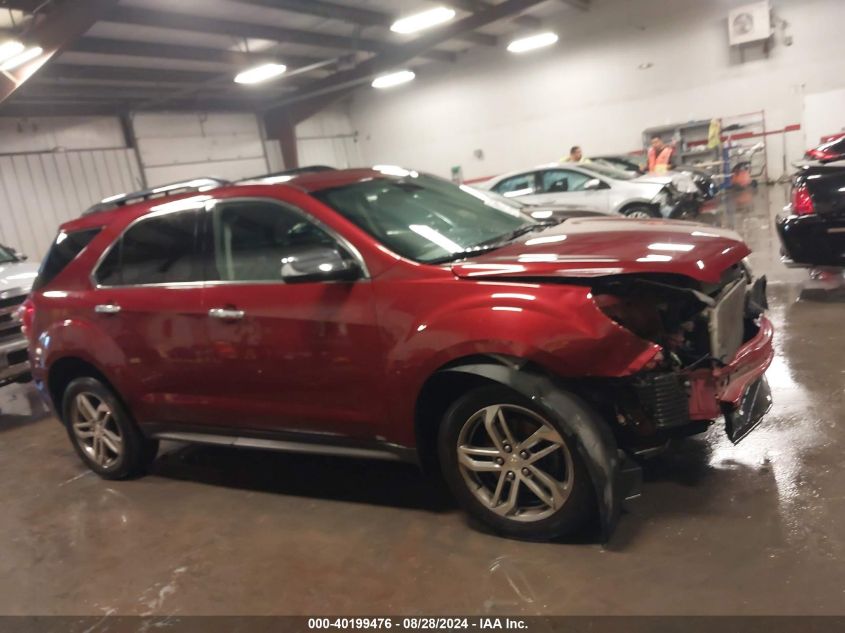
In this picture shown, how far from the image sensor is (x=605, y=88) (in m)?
17.7

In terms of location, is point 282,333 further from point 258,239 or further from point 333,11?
point 333,11

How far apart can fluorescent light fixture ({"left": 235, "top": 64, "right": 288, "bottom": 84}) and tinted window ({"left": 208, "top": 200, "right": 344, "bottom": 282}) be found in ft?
36.8

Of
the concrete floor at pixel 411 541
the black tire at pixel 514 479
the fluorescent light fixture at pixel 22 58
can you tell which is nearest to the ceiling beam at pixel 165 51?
the fluorescent light fixture at pixel 22 58

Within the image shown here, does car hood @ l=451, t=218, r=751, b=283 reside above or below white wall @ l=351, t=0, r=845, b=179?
below

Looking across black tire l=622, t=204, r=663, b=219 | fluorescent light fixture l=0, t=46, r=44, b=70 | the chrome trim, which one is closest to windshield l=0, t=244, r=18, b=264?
fluorescent light fixture l=0, t=46, r=44, b=70

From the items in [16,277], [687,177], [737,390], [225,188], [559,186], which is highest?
[225,188]

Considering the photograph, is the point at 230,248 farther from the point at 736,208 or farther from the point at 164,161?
the point at 164,161

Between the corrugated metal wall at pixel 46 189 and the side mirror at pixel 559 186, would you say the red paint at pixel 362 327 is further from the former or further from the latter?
the corrugated metal wall at pixel 46 189

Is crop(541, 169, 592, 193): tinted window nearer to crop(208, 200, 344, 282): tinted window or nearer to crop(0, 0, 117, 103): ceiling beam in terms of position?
crop(0, 0, 117, 103): ceiling beam

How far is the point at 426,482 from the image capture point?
3516 millimetres

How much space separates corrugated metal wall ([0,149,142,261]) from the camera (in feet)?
44.3

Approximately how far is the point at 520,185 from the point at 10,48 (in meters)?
7.85

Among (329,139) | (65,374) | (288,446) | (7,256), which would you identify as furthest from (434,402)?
(329,139)

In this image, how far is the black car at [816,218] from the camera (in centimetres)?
519
